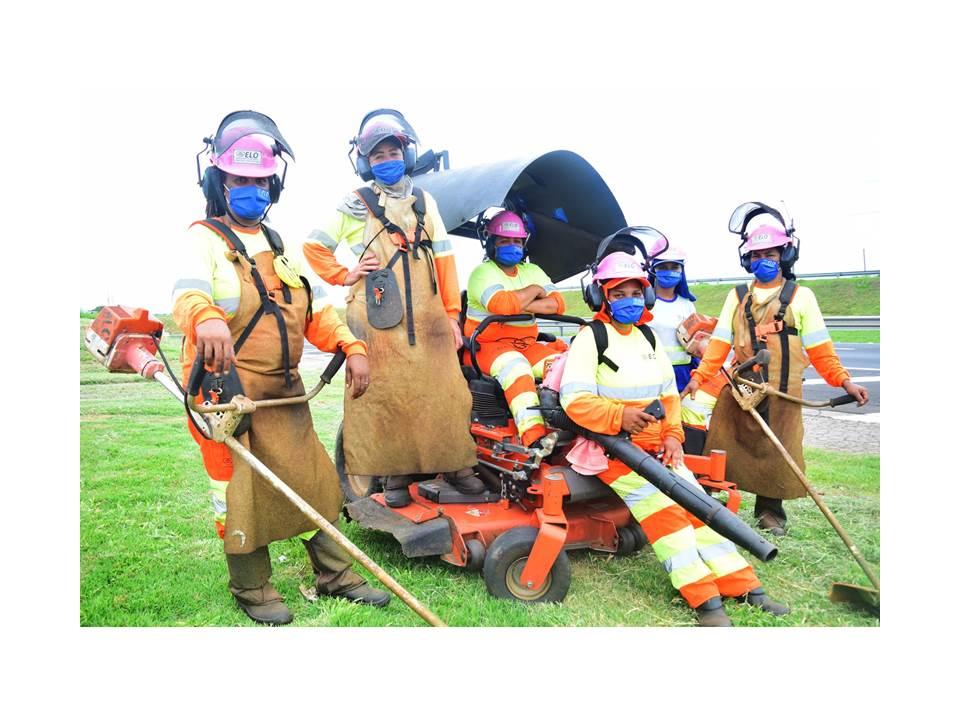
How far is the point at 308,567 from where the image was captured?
166 inches

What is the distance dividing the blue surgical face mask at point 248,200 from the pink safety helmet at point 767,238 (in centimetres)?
291

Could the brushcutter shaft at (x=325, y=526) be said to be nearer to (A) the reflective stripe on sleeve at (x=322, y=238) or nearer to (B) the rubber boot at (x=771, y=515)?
(A) the reflective stripe on sleeve at (x=322, y=238)

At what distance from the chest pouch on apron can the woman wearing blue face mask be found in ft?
6.08

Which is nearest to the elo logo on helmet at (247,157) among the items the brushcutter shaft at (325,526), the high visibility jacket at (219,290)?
the high visibility jacket at (219,290)

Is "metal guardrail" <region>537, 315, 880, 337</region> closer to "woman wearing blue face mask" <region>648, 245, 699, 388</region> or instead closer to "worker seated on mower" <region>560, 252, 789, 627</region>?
"worker seated on mower" <region>560, 252, 789, 627</region>

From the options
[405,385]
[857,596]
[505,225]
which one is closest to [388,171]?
[505,225]

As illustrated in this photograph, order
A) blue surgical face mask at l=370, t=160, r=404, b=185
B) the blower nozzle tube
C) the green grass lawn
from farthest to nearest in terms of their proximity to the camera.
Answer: blue surgical face mask at l=370, t=160, r=404, b=185, the green grass lawn, the blower nozzle tube

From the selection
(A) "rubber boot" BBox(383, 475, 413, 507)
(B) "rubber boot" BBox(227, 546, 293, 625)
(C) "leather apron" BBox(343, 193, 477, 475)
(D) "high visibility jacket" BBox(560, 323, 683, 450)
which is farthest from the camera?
(A) "rubber boot" BBox(383, 475, 413, 507)

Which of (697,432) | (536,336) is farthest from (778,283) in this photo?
(536,336)

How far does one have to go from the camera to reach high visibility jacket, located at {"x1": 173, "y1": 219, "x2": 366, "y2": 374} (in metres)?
3.15

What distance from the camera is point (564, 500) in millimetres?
4055

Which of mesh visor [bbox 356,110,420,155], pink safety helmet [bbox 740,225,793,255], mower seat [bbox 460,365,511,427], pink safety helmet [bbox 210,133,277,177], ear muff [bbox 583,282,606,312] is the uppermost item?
mesh visor [bbox 356,110,420,155]

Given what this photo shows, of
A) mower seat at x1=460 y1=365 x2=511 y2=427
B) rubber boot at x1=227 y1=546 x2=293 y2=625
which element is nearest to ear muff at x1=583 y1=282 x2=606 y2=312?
mower seat at x1=460 y1=365 x2=511 y2=427

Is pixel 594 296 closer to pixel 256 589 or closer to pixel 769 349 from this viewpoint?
pixel 769 349
